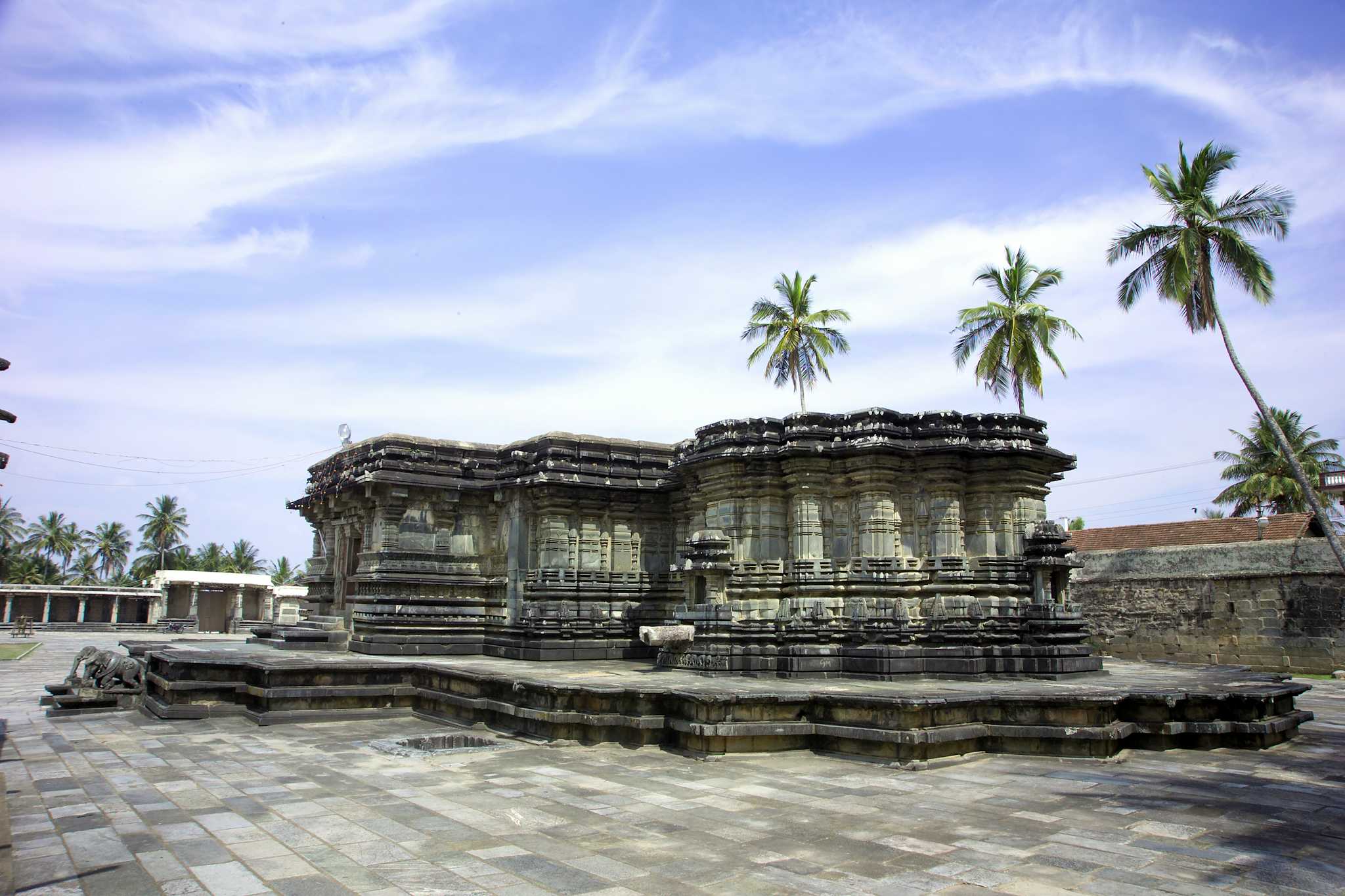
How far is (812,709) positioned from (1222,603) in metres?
19.5

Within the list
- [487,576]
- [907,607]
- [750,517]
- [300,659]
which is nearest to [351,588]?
[487,576]

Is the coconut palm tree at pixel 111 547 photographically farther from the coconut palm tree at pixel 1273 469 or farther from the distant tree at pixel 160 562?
the coconut palm tree at pixel 1273 469

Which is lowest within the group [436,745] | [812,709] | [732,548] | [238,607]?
[436,745]

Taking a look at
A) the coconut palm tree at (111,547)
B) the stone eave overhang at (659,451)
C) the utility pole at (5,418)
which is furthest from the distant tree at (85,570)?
the utility pole at (5,418)

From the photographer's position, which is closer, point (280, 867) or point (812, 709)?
point (280, 867)

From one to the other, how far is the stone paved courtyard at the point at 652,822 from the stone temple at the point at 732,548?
15.5 feet

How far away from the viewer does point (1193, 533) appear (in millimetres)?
28844

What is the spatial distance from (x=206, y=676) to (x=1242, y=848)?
1397 cm

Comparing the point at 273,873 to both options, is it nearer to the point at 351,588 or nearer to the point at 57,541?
the point at 351,588

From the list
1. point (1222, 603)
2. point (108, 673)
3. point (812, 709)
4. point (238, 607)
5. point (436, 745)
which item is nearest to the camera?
point (812, 709)

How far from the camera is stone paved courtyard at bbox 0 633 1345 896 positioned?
5.64m

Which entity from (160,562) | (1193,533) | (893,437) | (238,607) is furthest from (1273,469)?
(160,562)

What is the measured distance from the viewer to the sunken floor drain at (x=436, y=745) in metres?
10.5

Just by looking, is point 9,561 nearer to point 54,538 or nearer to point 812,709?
point 54,538
